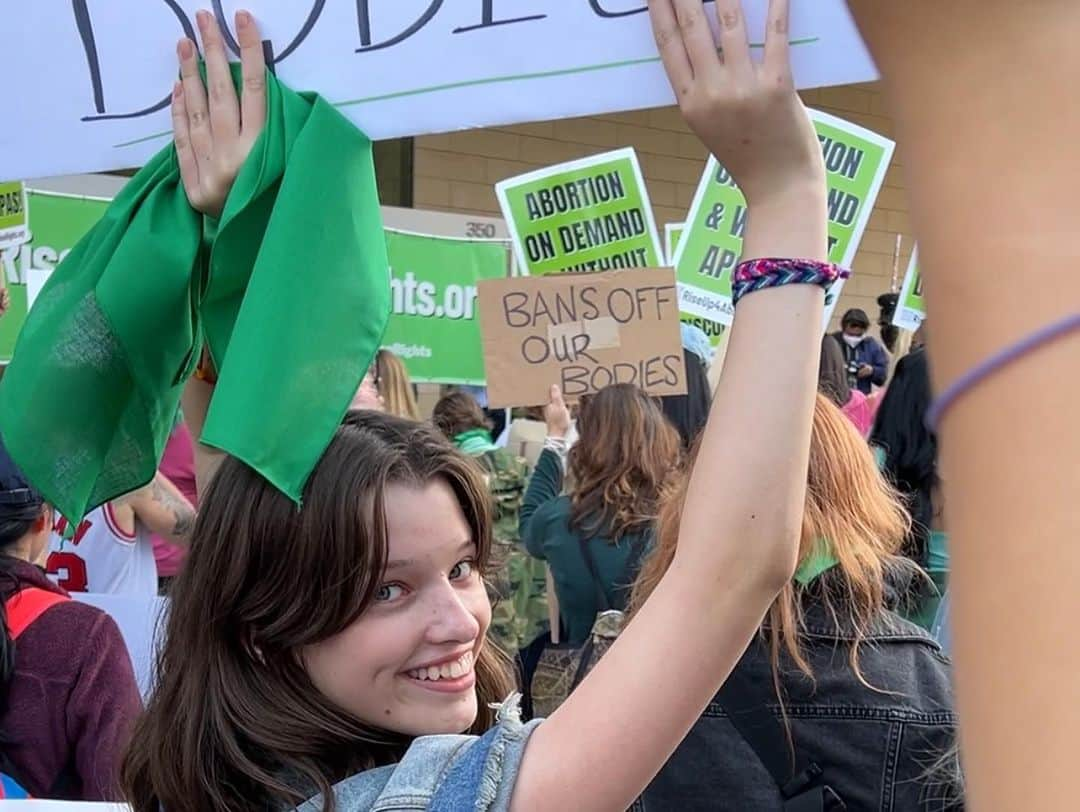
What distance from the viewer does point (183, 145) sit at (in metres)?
1.27

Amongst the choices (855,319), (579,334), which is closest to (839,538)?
(579,334)

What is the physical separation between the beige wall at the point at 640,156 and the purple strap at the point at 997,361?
900 centimetres

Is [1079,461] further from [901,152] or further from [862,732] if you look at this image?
[862,732]

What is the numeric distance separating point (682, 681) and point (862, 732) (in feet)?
3.42

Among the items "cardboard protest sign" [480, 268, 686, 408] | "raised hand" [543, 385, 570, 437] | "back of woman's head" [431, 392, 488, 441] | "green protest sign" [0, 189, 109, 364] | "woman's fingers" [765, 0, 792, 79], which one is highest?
"woman's fingers" [765, 0, 792, 79]

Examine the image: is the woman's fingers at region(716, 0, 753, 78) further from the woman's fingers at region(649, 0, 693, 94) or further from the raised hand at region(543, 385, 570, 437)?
the raised hand at region(543, 385, 570, 437)

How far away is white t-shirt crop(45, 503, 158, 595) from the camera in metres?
3.75

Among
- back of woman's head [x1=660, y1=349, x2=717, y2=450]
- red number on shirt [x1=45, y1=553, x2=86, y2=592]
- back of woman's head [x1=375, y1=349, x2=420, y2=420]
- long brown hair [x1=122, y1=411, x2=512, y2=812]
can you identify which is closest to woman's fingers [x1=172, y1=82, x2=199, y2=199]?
long brown hair [x1=122, y1=411, x2=512, y2=812]

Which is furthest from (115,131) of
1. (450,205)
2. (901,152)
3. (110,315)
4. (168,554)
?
(450,205)

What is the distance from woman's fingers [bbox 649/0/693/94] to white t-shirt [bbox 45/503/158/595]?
3026 millimetres

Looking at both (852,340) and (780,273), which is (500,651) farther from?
(852,340)

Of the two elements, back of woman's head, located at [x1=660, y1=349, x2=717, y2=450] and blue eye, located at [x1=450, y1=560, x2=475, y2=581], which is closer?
blue eye, located at [x1=450, y1=560, x2=475, y2=581]

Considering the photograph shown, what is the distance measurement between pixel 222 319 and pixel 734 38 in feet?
1.88

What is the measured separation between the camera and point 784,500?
0.97 meters
